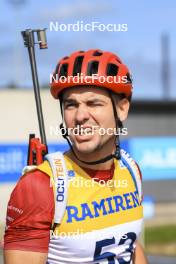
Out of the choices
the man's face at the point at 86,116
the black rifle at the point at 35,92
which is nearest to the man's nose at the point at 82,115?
the man's face at the point at 86,116

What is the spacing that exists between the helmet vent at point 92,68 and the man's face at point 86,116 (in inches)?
3.1

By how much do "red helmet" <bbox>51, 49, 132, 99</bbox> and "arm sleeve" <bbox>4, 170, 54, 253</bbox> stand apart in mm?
434

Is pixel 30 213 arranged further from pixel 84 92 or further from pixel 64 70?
pixel 64 70

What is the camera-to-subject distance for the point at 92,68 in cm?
320

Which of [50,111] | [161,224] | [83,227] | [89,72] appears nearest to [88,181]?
[83,227]

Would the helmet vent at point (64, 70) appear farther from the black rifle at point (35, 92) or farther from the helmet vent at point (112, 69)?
the black rifle at point (35, 92)

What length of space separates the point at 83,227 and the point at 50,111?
1093cm

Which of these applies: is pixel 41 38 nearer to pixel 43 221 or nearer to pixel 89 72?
pixel 89 72

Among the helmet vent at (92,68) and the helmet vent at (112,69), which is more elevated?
the helmet vent at (92,68)

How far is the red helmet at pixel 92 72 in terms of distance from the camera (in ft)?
10.3

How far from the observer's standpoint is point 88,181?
3.18 m

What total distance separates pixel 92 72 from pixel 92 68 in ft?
0.09

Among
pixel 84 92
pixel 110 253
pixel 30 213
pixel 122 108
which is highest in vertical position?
pixel 84 92

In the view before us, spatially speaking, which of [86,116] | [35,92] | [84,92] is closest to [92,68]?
[84,92]
